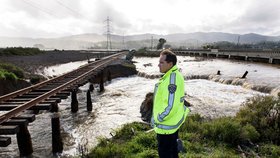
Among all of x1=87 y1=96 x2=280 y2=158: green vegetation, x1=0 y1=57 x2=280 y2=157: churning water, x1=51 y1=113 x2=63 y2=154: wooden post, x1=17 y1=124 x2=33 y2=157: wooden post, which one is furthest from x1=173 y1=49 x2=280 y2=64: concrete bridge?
x1=17 y1=124 x2=33 y2=157: wooden post

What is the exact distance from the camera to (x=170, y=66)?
3867mm

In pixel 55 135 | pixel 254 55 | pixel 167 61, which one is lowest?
pixel 55 135

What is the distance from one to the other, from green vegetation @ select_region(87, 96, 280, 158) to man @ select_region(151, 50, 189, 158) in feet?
6.89

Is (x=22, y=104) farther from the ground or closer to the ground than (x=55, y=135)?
farther from the ground

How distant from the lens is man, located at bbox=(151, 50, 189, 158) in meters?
3.67

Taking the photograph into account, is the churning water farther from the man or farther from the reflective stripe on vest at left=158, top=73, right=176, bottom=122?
the reflective stripe on vest at left=158, top=73, right=176, bottom=122

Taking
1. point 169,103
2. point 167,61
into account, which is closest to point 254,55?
point 167,61

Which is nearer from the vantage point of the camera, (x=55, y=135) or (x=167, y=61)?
(x=167, y=61)

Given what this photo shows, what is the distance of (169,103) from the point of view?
144 inches

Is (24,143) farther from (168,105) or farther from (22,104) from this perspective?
(168,105)

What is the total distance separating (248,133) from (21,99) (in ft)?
29.5

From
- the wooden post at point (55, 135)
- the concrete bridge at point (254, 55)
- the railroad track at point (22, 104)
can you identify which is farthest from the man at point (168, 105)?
the concrete bridge at point (254, 55)

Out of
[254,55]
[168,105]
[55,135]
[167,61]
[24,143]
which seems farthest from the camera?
[254,55]

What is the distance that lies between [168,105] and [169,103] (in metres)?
0.03
